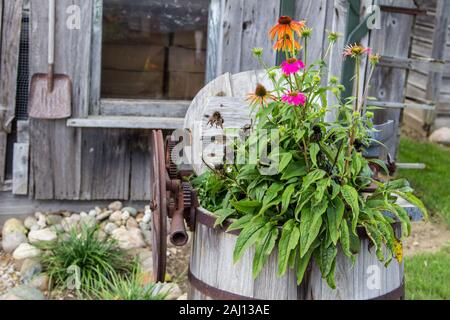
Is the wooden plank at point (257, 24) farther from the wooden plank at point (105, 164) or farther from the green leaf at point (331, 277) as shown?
the green leaf at point (331, 277)

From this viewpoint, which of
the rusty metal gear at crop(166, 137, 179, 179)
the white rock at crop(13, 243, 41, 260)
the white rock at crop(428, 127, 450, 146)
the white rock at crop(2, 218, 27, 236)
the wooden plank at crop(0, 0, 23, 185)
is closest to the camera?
the rusty metal gear at crop(166, 137, 179, 179)

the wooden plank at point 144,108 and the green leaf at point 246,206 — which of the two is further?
the wooden plank at point 144,108

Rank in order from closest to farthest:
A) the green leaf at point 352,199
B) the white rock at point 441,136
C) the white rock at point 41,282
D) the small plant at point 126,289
Result: the green leaf at point 352,199 → the small plant at point 126,289 → the white rock at point 41,282 → the white rock at point 441,136

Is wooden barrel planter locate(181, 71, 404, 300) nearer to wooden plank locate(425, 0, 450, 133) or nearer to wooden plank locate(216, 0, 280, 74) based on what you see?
wooden plank locate(216, 0, 280, 74)

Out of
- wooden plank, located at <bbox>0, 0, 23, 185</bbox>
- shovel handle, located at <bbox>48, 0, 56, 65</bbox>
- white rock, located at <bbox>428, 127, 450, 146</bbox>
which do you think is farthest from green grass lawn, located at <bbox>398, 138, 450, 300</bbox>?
wooden plank, located at <bbox>0, 0, 23, 185</bbox>

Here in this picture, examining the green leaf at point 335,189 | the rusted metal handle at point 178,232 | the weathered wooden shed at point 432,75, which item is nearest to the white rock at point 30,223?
the rusted metal handle at point 178,232

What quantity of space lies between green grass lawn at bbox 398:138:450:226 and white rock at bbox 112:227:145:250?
7.81 feet

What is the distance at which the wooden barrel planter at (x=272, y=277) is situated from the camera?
7.88ft

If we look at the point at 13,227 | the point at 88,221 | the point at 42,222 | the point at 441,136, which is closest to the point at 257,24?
the point at 88,221

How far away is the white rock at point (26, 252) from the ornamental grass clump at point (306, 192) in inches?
92.5

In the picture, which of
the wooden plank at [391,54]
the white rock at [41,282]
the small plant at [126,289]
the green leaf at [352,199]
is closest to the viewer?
the green leaf at [352,199]

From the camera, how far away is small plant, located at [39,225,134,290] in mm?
4141

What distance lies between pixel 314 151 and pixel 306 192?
5.5 inches

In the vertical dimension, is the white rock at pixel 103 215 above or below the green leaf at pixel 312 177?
below
